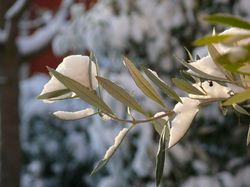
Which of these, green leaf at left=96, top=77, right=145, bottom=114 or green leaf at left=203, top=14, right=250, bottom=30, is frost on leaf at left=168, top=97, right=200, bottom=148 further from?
green leaf at left=203, top=14, right=250, bottom=30

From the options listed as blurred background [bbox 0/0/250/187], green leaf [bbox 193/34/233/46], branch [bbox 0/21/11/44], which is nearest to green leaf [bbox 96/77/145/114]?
green leaf [bbox 193/34/233/46]

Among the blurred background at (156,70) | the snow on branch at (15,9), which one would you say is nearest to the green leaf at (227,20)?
the blurred background at (156,70)

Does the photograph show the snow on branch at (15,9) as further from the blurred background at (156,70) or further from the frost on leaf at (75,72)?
the frost on leaf at (75,72)

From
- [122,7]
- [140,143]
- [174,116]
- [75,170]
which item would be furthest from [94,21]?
[174,116]

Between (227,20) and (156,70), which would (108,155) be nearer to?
(227,20)

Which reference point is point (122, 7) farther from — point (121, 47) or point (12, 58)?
point (12, 58)

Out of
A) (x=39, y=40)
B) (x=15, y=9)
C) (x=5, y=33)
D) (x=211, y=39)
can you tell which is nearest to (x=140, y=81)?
(x=211, y=39)

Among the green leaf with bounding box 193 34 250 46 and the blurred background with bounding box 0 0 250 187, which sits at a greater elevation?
the green leaf with bounding box 193 34 250 46
